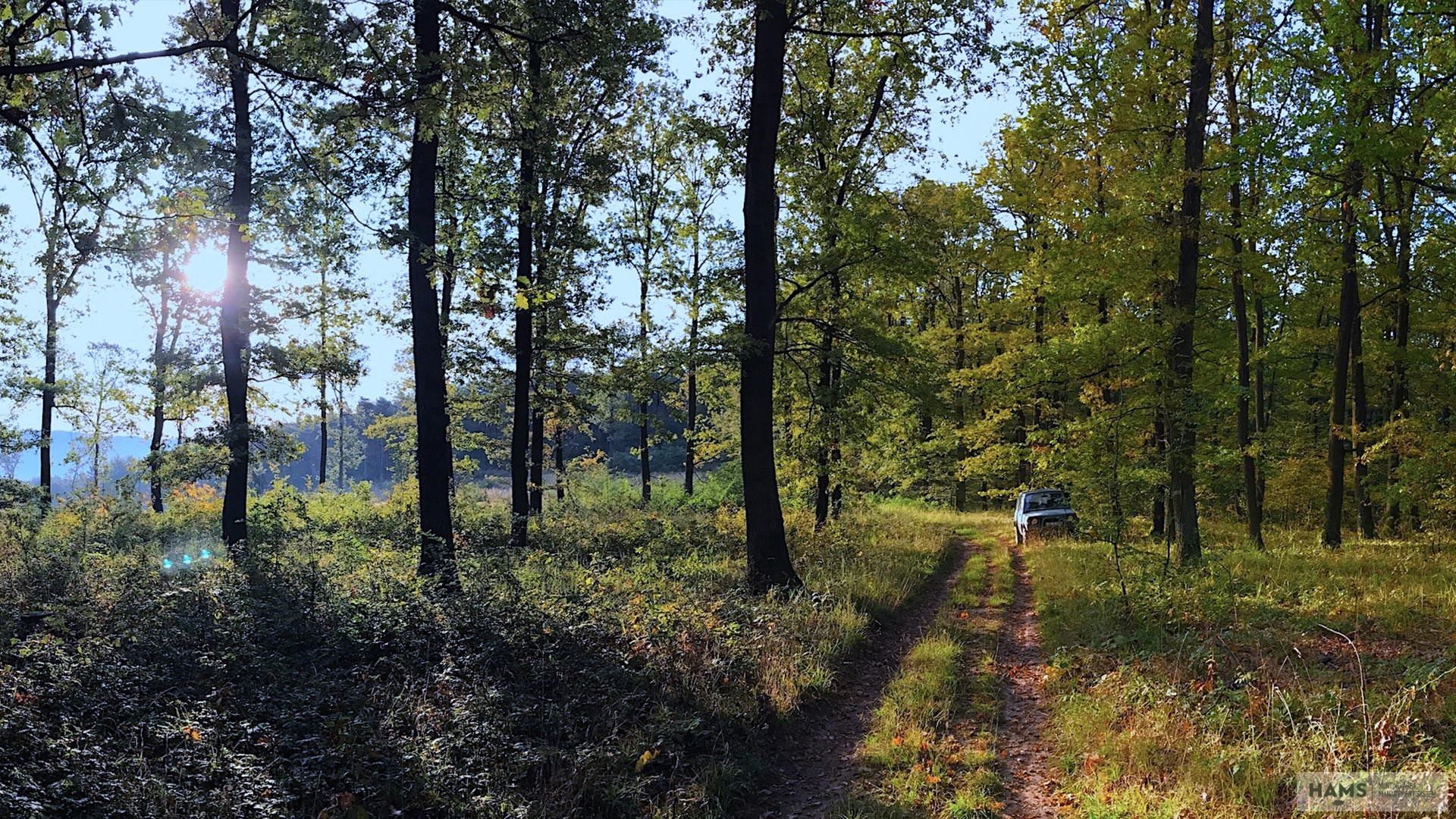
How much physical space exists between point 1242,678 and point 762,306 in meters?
7.35

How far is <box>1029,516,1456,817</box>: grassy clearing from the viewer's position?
191 inches

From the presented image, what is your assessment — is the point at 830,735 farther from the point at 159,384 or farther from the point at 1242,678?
the point at 159,384

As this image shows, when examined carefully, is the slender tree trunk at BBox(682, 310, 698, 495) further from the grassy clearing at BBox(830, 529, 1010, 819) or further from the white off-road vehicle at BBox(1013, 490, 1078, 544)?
the white off-road vehicle at BBox(1013, 490, 1078, 544)

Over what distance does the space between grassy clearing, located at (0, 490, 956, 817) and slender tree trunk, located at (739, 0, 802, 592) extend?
1043 mm

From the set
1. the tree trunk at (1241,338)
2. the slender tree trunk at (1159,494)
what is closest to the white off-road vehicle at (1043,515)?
the slender tree trunk at (1159,494)

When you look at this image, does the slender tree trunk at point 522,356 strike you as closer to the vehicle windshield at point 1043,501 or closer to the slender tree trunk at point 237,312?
the slender tree trunk at point 237,312

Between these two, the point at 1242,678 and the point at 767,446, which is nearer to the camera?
the point at 1242,678

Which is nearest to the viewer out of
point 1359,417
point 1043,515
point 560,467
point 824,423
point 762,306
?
point 762,306

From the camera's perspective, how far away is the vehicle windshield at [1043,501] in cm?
2069

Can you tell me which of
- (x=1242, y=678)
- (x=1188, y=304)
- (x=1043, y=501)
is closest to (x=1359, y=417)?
(x=1043, y=501)

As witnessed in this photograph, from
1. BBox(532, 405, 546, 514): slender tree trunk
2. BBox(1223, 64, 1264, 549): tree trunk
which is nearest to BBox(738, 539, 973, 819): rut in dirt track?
BBox(1223, 64, 1264, 549): tree trunk

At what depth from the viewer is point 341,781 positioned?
4.41 metres

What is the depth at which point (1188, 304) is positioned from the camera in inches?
502

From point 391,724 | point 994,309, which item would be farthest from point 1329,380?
point 391,724
